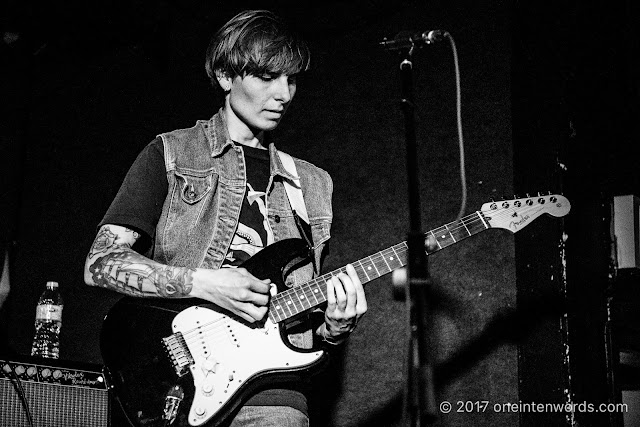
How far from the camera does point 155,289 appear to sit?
214 centimetres

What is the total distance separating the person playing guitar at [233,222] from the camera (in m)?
2.13

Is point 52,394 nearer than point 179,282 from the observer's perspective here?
No

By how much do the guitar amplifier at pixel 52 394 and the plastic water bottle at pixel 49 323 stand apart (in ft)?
3.94

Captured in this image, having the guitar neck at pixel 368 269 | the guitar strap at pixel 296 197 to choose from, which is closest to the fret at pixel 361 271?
the guitar neck at pixel 368 269

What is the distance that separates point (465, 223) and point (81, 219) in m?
2.28

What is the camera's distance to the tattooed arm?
2121 mm

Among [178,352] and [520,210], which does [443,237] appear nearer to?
[520,210]

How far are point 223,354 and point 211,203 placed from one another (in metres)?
0.52

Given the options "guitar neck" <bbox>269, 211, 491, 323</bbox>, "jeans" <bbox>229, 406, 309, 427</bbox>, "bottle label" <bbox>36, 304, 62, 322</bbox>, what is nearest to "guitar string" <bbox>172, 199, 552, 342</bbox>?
"guitar neck" <bbox>269, 211, 491, 323</bbox>

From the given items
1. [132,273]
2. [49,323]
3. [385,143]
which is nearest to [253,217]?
[132,273]

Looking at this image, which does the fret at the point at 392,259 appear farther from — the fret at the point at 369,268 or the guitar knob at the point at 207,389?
the guitar knob at the point at 207,389

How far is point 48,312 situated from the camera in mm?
3750

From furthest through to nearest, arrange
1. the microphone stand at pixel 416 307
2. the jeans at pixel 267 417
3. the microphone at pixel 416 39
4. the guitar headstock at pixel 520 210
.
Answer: the guitar headstock at pixel 520 210, the jeans at pixel 267 417, the microphone at pixel 416 39, the microphone stand at pixel 416 307

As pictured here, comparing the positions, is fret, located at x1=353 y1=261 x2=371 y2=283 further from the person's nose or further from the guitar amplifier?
the guitar amplifier
